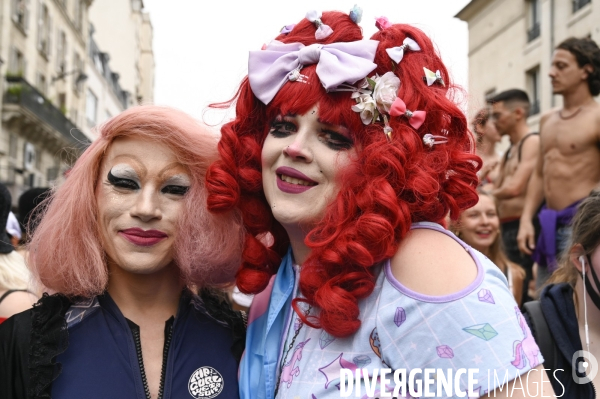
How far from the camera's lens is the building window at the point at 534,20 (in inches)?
714

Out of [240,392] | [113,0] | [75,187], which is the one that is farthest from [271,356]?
[113,0]

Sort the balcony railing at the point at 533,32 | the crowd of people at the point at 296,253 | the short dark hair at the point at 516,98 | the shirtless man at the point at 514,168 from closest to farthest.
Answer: the crowd of people at the point at 296,253
the shirtless man at the point at 514,168
the short dark hair at the point at 516,98
the balcony railing at the point at 533,32

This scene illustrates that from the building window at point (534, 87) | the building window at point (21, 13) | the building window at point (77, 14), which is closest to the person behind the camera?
the building window at point (534, 87)

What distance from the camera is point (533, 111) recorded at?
18.9 meters

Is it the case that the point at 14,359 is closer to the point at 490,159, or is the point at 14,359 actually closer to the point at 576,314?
the point at 576,314

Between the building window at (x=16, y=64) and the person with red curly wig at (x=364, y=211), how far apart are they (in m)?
20.7

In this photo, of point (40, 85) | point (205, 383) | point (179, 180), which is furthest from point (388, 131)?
point (40, 85)

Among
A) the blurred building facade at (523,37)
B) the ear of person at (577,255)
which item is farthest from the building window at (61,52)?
the ear of person at (577,255)

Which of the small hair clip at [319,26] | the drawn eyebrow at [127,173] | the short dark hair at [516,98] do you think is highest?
the small hair clip at [319,26]

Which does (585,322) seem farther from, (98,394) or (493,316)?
(98,394)

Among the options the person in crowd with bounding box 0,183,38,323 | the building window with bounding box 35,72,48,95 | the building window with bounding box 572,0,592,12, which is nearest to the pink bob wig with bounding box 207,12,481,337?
the person in crowd with bounding box 0,183,38,323

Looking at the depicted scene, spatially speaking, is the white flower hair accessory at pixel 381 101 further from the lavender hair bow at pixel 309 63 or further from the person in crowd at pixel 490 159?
the person in crowd at pixel 490 159

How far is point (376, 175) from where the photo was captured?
2.02m

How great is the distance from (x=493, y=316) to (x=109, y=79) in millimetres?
43491
